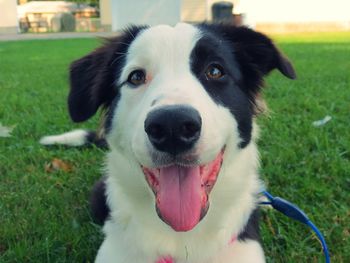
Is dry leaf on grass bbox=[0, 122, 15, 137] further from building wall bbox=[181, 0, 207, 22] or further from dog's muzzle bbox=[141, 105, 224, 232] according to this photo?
building wall bbox=[181, 0, 207, 22]

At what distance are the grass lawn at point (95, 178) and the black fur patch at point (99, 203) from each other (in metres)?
0.07

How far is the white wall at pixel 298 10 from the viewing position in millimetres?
28906

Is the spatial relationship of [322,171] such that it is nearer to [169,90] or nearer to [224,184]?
[224,184]

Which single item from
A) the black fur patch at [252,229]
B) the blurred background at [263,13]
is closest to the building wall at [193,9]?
the blurred background at [263,13]

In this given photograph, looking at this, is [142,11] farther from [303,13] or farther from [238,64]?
[238,64]

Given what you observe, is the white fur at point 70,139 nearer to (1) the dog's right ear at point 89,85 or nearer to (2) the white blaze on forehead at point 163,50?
(1) the dog's right ear at point 89,85

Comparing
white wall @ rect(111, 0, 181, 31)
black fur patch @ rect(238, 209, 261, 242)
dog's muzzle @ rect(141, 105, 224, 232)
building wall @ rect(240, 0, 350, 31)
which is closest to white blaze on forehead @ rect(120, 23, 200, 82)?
dog's muzzle @ rect(141, 105, 224, 232)

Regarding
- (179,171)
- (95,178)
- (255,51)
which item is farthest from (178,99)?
(95,178)

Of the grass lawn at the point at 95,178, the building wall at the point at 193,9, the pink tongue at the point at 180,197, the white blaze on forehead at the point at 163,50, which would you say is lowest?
the building wall at the point at 193,9

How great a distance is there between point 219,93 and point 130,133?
1.65ft

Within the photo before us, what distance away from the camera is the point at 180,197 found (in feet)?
7.75

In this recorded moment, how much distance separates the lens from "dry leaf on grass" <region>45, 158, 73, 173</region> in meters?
4.26

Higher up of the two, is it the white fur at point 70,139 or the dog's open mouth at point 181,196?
the dog's open mouth at point 181,196

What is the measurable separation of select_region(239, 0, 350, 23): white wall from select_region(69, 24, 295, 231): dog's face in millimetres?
26934
